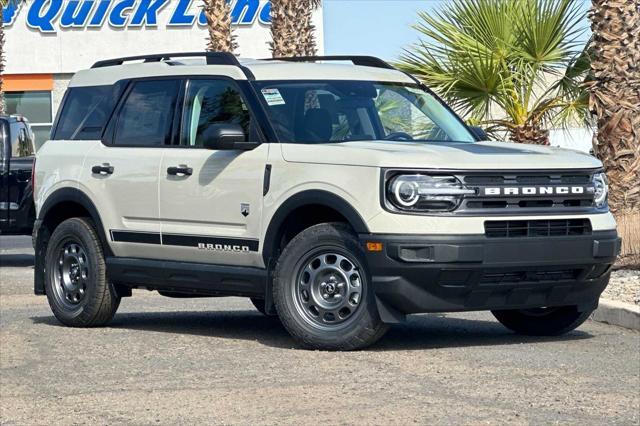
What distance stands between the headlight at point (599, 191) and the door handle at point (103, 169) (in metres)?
3.74

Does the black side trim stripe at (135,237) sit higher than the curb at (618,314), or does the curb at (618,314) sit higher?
the black side trim stripe at (135,237)

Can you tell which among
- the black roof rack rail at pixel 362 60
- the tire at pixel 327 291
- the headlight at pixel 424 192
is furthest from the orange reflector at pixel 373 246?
the black roof rack rail at pixel 362 60

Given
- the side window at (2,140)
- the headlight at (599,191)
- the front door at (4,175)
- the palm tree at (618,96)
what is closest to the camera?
the headlight at (599,191)

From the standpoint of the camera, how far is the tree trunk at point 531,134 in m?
18.9

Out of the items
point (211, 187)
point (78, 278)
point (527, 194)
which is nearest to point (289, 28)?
point (78, 278)

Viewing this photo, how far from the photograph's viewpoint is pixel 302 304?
32.5 ft

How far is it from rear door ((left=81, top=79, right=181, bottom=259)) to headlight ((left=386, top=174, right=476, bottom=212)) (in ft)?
7.57

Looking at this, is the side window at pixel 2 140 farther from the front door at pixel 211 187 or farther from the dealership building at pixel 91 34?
the dealership building at pixel 91 34

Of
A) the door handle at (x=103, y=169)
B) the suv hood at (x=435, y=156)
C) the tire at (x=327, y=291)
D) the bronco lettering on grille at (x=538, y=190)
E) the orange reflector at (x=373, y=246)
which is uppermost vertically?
the suv hood at (x=435, y=156)

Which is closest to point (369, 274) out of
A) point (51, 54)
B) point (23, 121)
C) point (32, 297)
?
point (32, 297)

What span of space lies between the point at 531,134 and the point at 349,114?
28.6 ft

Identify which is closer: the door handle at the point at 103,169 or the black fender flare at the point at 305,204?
the black fender flare at the point at 305,204

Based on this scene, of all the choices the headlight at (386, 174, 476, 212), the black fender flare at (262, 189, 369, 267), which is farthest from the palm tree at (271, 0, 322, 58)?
the headlight at (386, 174, 476, 212)

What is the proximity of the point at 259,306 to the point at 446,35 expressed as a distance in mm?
7723
